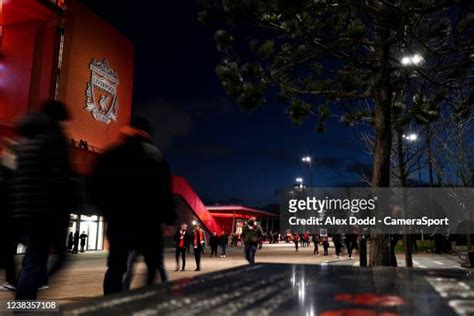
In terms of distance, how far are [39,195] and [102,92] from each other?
28.0 m

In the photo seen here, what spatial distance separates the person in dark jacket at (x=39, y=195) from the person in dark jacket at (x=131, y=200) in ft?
1.17

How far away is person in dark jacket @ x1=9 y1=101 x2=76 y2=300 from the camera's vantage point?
145 inches

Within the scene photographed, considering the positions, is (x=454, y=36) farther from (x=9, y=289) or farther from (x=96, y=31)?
(x=96, y=31)

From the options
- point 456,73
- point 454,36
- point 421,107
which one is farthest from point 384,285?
point 421,107

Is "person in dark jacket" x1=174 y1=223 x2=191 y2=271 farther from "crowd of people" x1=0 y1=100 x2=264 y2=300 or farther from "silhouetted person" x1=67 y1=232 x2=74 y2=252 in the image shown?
"silhouetted person" x1=67 y1=232 x2=74 y2=252

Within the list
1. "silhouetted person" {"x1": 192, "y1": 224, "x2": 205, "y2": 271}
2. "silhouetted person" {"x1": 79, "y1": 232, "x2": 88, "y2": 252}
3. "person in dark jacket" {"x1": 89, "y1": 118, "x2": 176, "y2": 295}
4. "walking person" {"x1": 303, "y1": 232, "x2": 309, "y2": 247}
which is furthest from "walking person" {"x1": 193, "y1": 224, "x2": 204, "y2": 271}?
"walking person" {"x1": 303, "y1": 232, "x2": 309, "y2": 247}

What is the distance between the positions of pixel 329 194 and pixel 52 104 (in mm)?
25149

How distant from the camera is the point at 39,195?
12.2 ft

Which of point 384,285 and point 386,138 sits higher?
point 386,138

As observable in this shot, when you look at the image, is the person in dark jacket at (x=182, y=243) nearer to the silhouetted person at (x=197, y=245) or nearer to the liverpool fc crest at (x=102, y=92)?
the silhouetted person at (x=197, y=245)

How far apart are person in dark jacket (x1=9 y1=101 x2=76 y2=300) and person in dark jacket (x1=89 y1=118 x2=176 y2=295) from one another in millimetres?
355

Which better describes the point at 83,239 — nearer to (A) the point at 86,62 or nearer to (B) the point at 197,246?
(A) the point at 86,62

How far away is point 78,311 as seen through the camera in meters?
1.81

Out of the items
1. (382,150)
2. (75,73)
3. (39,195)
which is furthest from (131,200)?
(75,73)
